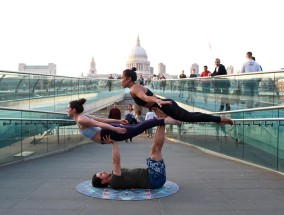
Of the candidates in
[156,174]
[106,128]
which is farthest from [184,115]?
[106,128]

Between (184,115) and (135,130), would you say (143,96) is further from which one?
(184,115)

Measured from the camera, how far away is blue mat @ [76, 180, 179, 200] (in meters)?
5.40

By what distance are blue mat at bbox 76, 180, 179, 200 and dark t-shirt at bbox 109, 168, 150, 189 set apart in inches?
3.2

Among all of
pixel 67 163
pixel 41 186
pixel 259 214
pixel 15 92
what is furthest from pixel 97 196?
pixel 15 92

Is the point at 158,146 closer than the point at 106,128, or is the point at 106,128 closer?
the point at 106,128

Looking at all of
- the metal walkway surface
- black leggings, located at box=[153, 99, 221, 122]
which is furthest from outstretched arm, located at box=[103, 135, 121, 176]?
black leggings, located at box=[153, 99, 221, 122]

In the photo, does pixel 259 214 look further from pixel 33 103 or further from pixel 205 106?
pixel 205 106

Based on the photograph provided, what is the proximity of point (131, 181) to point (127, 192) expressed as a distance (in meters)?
0.25

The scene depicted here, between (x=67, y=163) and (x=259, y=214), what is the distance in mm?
4790

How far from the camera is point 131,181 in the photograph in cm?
592

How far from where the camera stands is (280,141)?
736 cm

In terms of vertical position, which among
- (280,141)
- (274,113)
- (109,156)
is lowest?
(109,156)

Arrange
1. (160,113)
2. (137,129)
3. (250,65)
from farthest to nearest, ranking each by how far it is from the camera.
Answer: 1. (250,65)
2. (160,113)
3. (137,129)

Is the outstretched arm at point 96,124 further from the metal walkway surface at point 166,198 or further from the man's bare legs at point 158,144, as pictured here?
the metal walkway surface at point 166,198
